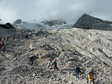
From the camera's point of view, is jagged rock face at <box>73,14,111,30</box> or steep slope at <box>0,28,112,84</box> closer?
steep slope at <box>0,28,112,84</box>

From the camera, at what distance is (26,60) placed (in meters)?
20.1

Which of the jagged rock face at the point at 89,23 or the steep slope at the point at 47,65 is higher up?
the jagged rock face at the point at 89,23

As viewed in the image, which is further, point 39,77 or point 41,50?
point 41,50

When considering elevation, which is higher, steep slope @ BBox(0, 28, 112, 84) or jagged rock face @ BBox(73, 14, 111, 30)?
jagged rock face @ BBox(73, 14, 111, 30)

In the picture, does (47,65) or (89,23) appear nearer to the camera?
(47,65)

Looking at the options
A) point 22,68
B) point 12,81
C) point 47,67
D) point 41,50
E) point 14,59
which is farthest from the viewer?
point 41,50

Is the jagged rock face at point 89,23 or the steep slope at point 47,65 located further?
the jagged rock face at point 89,23

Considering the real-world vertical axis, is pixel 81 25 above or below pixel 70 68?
above

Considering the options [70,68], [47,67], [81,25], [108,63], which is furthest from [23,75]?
[81,25]

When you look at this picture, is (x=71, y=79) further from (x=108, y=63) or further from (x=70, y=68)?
(x=108, y=63)

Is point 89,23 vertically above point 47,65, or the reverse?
point 89,23

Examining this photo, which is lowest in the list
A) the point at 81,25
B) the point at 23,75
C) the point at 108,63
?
the point at 108,63

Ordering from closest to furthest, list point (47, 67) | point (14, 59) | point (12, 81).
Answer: point (12, 81)
point (47, 67)
point (14, 59)

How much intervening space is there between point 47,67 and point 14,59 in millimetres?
4574
